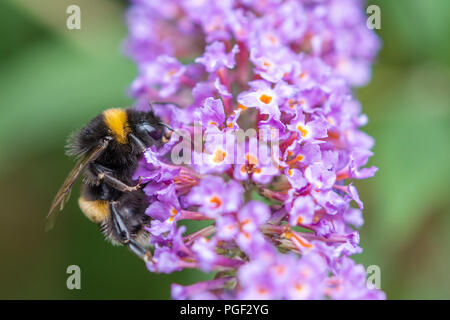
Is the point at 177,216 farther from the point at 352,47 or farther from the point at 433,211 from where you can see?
the point at 433,211

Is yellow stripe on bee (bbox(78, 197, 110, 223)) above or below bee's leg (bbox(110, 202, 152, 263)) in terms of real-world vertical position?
above

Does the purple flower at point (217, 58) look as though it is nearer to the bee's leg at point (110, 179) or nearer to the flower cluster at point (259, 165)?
the flower cluster at point (259, 165)

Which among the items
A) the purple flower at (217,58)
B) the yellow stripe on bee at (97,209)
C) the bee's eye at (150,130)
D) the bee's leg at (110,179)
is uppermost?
the purple flower at (217,58)

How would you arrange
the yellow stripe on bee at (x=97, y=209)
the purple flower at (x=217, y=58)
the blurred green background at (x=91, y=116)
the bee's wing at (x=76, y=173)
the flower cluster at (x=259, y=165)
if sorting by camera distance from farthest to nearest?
the blurred green background at (x=91, y=116)
the yellow stripe on bee at (x=97, y=209)
the purple flower at (x=217, y=58)
the bee's wing at (x=76, y=173)
the flower cluster at (x=259, y=165)

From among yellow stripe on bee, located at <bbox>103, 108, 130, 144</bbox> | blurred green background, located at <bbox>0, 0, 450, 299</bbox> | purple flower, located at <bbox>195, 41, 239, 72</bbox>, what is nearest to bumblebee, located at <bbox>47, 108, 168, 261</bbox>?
yellow stripe on bee, located at <bbox>103, 108, 130, 144</bbox>

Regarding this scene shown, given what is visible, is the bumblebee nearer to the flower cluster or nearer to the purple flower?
the flower cluster

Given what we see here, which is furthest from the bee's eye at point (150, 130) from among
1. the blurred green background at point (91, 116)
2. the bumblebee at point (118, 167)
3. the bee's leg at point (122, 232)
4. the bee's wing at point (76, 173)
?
the blurred green background at point (91, 116)

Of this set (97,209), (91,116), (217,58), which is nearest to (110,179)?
(97,209)

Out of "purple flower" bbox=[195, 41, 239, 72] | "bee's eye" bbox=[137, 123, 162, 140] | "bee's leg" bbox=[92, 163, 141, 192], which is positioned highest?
"purple flower" bbox=[195, 41, 239, 72]
